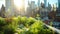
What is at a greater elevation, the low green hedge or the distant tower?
the distant tower

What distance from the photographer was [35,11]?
3.31 metres

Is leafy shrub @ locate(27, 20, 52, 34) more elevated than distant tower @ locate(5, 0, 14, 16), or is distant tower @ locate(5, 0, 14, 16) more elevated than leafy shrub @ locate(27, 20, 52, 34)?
distant tower @ locate(5, 0, 14, 16)

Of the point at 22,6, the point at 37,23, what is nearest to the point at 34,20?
the point at 37,23

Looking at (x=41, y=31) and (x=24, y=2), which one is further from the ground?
(x=24, y=2)

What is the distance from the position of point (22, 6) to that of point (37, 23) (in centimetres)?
35

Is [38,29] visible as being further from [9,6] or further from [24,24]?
[9,6]

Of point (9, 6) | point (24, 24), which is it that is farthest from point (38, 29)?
point (9, 6)

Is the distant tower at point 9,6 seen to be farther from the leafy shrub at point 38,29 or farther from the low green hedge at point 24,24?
the leafy shrub at point 38,29

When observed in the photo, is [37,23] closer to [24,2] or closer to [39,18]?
[39,18]

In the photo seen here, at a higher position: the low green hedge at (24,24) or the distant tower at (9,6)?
the distant tower at (9,6)

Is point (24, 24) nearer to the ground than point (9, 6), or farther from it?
nearer to the ground

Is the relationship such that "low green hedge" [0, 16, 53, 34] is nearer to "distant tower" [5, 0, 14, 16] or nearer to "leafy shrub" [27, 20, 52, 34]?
"leafy shrub" [27, 20, 52, 34]

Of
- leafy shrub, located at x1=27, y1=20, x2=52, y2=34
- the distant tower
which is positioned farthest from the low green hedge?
the distant tower

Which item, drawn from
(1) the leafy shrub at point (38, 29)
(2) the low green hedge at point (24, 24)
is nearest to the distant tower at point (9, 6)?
(2) the low green hedge at point (24, 24)
